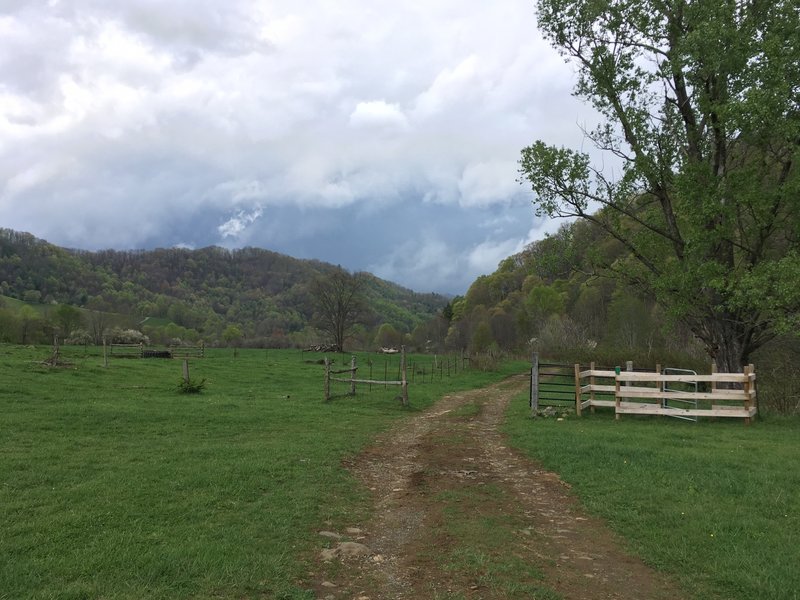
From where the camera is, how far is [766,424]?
14.3m

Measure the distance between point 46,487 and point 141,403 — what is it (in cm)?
1062

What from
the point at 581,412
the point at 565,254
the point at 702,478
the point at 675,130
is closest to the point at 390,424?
the point at 581,412

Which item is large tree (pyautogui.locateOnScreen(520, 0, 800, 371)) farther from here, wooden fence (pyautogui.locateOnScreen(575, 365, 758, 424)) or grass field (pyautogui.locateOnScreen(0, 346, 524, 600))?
grass field (pyautogui.locateOnScreen(0, 346, 524, 600))

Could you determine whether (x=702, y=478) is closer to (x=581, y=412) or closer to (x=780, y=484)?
(x=780, y=484)

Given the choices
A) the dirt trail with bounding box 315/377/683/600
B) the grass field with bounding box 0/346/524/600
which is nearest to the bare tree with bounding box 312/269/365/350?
the grass field with bounding box 0/346/524/600

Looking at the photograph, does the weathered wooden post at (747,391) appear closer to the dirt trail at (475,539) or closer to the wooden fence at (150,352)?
the dirt trail at (475,539)

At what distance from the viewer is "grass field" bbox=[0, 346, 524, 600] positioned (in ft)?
15.6

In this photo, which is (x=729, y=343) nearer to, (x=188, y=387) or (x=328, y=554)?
(x=328, y=554)

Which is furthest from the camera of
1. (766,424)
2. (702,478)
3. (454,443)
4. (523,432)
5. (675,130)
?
(675,130)

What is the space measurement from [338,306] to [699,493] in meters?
72.1

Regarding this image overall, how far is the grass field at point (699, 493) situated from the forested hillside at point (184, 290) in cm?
8967

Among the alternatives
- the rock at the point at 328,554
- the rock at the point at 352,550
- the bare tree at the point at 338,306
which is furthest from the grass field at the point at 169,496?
the bare tree at the point at 338,306

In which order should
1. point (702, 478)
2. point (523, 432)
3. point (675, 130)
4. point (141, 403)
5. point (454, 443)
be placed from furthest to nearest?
A: point (675, 130), point (141, 403), point (523, 432), point (454, 443), point (702, 478)

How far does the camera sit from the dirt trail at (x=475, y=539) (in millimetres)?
4770
